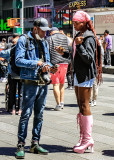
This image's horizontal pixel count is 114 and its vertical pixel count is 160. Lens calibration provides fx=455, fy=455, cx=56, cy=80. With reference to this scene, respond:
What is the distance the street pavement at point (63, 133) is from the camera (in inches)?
231

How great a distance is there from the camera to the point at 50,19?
136 ft

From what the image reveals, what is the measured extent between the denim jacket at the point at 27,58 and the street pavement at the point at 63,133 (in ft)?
3.46

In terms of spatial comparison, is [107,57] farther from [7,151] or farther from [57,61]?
[7,151]

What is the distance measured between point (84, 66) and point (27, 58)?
2.43ft

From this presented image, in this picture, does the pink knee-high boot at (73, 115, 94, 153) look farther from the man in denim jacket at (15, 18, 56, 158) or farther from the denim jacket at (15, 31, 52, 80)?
the denim jacket at (15, 31, 52, 80)

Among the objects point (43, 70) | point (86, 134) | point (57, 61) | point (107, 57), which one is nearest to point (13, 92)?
point (57, 61)

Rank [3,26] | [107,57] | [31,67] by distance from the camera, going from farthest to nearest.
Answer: [3,26] → [107,57] → [31,67]

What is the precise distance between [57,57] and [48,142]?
357 cm

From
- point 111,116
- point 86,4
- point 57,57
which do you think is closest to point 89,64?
point 111,116

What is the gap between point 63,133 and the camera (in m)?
7.30

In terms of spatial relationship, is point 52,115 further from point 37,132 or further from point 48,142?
point 37,132

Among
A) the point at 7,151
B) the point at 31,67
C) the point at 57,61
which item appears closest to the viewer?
the point at 31,67

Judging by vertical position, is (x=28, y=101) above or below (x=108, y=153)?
above

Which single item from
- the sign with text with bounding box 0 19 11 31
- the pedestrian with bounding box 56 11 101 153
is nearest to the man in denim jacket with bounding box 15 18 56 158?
the pedestrian with bounding box 56 11 101 153
